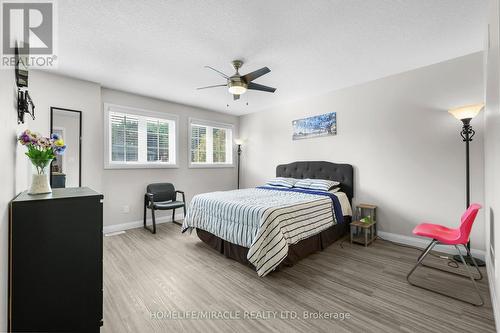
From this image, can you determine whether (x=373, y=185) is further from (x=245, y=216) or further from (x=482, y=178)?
(x=245, y=216)

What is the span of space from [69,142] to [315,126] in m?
4.32

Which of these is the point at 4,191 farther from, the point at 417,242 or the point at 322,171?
the point at 417,242

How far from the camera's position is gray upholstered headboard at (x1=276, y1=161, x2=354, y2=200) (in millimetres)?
3926

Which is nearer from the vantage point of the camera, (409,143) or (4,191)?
(4,191)

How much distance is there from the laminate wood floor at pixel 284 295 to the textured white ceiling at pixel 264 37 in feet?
8.60

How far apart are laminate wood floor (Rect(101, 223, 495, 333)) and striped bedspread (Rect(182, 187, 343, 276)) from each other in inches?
12.1

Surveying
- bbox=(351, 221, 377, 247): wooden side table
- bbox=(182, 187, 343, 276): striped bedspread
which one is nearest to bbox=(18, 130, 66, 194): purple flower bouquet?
bbox=(182, 187, 343, 276): striped bedspread

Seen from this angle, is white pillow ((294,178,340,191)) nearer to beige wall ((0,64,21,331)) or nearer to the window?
the window

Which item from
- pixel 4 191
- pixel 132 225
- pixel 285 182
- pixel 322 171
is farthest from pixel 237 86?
pixel 132 225

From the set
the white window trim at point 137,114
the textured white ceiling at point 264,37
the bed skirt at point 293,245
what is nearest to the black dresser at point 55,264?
the bed skirt at point 293,245

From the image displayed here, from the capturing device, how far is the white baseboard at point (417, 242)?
2808mm

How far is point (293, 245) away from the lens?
8.74ft

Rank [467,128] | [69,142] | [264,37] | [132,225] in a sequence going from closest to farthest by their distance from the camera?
[264,37], [467,128], [69,142], [132,225]

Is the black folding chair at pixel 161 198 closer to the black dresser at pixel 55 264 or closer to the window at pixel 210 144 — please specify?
the window at pixel 210 144
